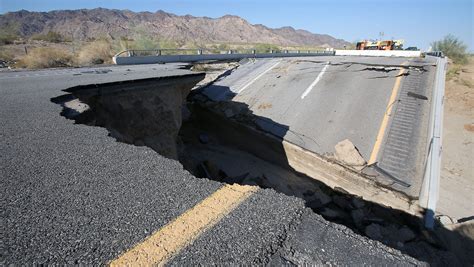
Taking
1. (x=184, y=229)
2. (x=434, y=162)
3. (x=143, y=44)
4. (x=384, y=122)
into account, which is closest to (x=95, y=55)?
(x=143, y=44)

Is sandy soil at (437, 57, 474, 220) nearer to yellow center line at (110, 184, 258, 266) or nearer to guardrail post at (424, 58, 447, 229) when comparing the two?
guardrail post at (424, 58, 447, 229)

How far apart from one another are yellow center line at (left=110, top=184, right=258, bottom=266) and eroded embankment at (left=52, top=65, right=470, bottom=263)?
3.63 meters

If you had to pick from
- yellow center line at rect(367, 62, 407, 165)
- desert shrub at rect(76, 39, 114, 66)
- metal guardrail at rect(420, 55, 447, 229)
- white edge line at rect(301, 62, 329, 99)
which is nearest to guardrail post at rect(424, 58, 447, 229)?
metal guardrail at rect(420, 55, 447, 229)

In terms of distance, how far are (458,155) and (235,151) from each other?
1002cm

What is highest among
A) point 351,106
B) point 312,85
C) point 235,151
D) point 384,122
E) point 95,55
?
point 95,55

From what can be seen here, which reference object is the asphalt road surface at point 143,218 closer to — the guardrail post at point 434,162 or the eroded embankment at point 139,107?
the eroded embankment at point 139,107

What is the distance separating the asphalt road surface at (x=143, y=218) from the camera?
1610mm

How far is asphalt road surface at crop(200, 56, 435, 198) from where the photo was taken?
8062 mm

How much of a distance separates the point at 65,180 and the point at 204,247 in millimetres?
1520

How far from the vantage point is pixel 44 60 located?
56.2 feet

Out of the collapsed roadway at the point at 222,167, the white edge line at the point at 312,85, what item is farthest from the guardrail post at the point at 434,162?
the white edge line at the point at 312,85

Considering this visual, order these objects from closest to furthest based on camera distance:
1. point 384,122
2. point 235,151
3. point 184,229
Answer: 1. point 184,229
2. point 384,122
3. point 235,151

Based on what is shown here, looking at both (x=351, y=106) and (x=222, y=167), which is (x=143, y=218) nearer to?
(x=222, y=167)

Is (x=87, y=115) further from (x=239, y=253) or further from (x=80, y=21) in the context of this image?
(x=80, y=21)
